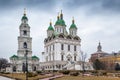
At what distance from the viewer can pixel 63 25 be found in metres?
86.6

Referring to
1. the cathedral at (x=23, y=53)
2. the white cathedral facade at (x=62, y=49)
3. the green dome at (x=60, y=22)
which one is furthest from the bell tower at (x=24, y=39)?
the green dome at (x=60, y=22)

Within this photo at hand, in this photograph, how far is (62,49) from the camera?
82688 millimetres

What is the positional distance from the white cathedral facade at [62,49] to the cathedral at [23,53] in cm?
409

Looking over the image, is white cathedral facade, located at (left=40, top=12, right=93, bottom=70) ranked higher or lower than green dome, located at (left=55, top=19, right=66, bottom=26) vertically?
lower

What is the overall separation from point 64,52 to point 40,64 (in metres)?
14.5

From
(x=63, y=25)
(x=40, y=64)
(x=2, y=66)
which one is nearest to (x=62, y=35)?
(x=63, y=25)

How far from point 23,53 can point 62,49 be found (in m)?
15.4

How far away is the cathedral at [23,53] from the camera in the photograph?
86312 millimetres

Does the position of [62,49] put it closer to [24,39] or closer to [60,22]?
[60,22]

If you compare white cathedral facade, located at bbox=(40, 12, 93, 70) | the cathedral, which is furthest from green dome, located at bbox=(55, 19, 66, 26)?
the cathedral

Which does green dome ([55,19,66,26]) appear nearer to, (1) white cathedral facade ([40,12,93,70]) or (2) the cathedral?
(1) white cathedral facade ([40,12,93,70])

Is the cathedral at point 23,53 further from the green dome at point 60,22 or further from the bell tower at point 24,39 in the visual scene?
the green dome at point 60,22

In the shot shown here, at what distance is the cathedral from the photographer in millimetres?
86312

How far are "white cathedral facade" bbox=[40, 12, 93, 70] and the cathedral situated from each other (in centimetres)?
409
